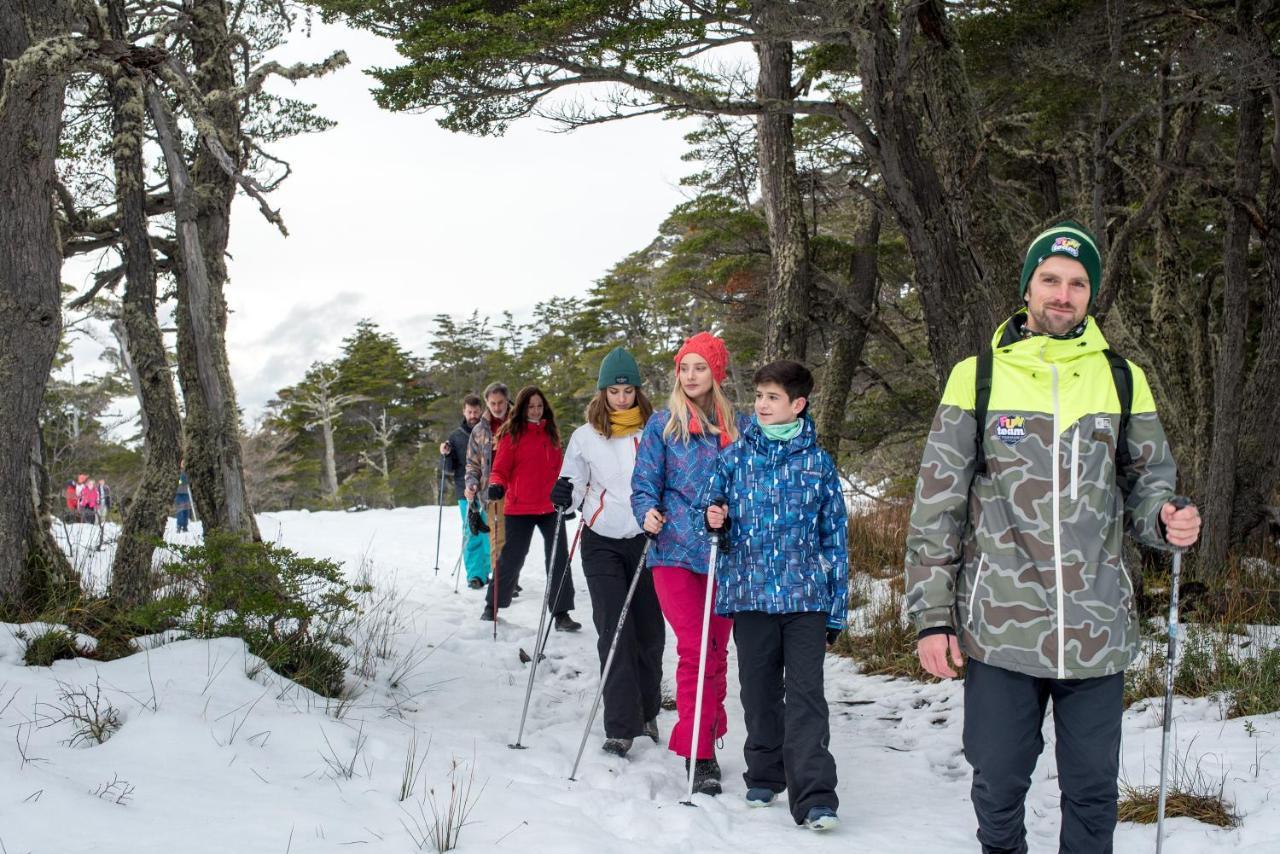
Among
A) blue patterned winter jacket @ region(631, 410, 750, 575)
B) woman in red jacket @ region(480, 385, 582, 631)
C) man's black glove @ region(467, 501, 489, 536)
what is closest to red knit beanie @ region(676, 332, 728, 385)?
blue patterned winter jacket @ region(631, 410, 750, 575)

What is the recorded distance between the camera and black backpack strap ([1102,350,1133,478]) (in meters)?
2.88

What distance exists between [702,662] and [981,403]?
2.13 m

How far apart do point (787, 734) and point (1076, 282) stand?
225 centimetres

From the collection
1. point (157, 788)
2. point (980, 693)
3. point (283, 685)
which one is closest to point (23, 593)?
point (283, 685)

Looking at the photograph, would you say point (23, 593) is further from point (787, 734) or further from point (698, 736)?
point (787, 734)

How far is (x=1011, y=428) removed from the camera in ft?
9.55

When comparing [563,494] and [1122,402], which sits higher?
[1122,402]

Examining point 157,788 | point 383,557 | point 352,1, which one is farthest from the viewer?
point 383,557

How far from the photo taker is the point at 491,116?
7727 mm

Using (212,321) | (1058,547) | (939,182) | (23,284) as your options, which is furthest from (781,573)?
(212,321)

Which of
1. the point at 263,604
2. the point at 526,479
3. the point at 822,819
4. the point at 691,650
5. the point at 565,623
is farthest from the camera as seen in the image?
the point at 565,623

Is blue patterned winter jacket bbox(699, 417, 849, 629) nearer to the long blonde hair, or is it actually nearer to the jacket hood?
the long blonde hair

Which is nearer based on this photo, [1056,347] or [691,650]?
[1056,347]

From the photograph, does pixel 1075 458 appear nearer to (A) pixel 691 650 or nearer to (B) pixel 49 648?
(A) pixel 691 650
